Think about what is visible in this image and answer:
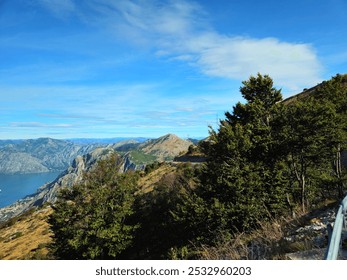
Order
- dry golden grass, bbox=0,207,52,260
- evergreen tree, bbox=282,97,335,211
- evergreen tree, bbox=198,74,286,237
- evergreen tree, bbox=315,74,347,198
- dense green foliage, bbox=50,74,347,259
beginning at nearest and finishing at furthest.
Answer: evergreen tree, bbox=198,74,286,237 < dense green foliage, bbox=50,74,347,259 < evergreen tree, bbox=282,97,335,211 < evergreen tree, bbox=315,74,347,198 < dry golden grass, bbox=0,207,52,260

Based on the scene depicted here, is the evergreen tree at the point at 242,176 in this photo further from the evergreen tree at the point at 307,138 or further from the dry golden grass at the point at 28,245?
the dry golden grass at the point at 28,245

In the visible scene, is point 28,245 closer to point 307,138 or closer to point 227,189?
point 227,189

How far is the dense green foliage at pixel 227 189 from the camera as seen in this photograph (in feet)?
80.8

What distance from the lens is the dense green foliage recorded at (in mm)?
24641

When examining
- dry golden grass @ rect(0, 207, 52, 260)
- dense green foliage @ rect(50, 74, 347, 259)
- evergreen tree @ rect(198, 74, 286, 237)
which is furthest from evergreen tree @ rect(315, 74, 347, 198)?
dry golden grass @ rect(0, 207, 52, 260)

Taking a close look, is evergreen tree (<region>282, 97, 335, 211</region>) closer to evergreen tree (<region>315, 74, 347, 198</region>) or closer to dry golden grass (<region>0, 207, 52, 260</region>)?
evergreen tree (<region>315, 74, 347, 198</region>)

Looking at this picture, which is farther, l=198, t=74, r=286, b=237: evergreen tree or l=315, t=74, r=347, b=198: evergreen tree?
l=315, t=74, r=347, b=198: evergreen tree

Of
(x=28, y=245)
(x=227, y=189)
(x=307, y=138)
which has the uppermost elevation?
(x=307, y=138)

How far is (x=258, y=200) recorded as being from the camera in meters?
24.3

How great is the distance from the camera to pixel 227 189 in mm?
25188

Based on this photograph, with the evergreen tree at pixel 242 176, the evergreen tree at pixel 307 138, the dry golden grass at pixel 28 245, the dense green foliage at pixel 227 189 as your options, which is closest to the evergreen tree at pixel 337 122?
the dense green foliage at pixel 227 189

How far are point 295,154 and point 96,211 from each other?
2174 cm

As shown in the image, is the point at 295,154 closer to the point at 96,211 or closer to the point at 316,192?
the point at 316,192

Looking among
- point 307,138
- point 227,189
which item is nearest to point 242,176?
point 227,189
